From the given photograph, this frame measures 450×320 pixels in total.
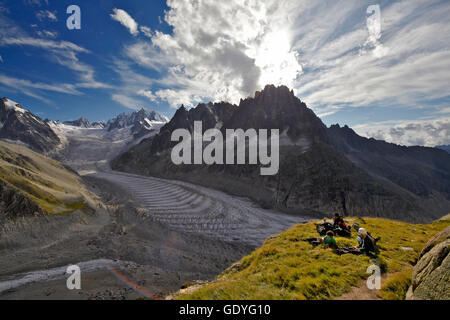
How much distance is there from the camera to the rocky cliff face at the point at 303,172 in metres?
67.9

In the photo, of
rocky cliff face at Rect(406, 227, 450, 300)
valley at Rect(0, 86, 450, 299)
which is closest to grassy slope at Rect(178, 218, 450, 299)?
rocky cliff face at Rect(406, 227, 450, 300)

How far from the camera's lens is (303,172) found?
83.2m

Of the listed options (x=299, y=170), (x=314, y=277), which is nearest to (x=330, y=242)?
(x=314, y=277)

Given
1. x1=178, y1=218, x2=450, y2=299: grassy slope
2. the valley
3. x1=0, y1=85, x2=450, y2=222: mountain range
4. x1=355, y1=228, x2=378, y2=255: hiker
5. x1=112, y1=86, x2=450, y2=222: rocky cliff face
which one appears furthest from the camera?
x1=0, y1=85, x2=450, y2=222: mountain range

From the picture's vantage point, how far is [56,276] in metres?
19.1

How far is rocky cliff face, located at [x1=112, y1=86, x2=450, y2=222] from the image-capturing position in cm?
6794

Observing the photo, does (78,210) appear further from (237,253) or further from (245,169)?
(245,169)

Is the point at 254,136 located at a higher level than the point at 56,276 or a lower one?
higher

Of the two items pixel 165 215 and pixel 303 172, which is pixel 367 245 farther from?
pixel 303 172

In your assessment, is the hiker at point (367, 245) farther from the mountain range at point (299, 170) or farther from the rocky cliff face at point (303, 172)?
the rocky cliff face at point (303, 172)

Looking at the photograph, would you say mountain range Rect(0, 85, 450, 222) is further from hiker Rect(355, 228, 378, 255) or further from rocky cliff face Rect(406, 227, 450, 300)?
rocky cliff face Rect(406, 227, 450, 300)
